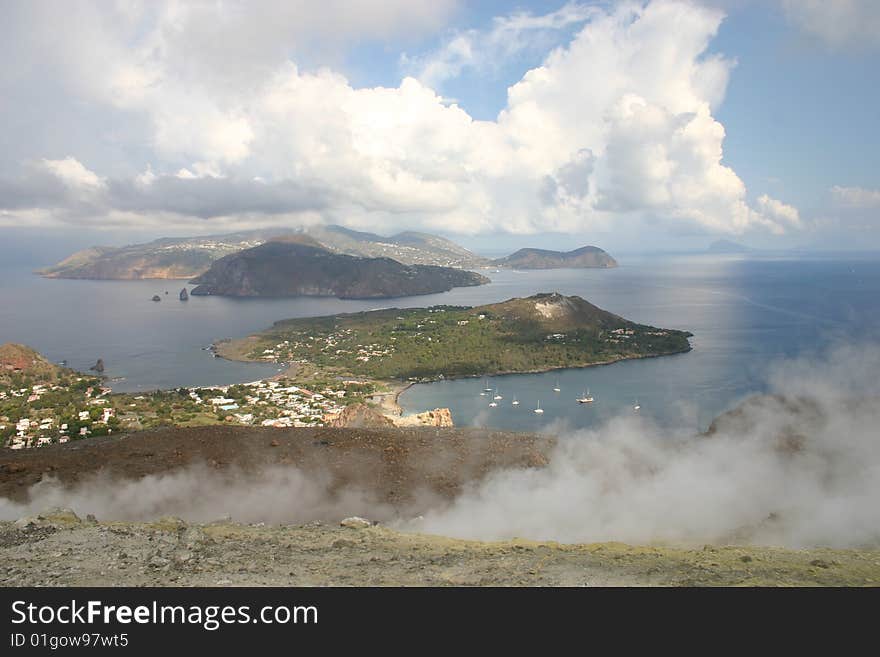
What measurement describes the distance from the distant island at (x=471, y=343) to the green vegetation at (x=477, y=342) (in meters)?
0.14

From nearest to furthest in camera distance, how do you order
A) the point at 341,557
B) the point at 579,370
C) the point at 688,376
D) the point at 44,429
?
the point at 341,557 → the point at 44,429 → the point at 688,376 → the point at 579,370

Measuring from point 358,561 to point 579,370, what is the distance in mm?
67772

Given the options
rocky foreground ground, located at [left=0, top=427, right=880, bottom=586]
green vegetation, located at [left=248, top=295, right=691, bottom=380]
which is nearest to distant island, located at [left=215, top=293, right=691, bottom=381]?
green vegetation, located at [left=248, top=295, right=691, bottom=380]

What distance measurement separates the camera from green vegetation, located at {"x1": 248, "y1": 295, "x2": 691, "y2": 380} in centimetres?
7300

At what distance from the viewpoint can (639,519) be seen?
34.7 ft

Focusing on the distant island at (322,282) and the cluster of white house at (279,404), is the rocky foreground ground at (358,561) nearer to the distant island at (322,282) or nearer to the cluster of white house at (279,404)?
the cluster of white house at (279,404)

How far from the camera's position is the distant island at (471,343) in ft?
239

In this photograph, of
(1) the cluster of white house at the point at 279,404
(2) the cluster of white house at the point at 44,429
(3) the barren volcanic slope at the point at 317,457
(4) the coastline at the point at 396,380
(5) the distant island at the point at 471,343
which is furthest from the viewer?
(5) the distant island at the point at 471,343

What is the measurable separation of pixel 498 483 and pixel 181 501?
7.17 meters

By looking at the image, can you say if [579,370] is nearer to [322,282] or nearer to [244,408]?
[244,408]

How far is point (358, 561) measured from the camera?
283 inches

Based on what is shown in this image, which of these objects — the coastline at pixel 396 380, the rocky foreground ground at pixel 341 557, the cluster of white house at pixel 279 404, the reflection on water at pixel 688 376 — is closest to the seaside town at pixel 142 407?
the cluster of white house at pixel 279 404

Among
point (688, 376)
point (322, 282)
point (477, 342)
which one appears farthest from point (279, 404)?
point (322, 282)

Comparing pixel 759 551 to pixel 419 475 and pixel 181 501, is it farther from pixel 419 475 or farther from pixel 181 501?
pixel 181 501
